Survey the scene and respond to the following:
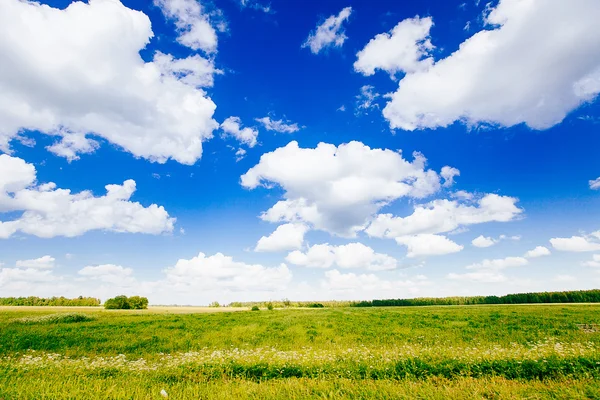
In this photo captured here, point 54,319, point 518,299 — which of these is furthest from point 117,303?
point 518,299

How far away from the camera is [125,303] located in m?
74.9

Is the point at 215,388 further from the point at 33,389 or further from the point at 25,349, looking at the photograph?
the point at 25,349

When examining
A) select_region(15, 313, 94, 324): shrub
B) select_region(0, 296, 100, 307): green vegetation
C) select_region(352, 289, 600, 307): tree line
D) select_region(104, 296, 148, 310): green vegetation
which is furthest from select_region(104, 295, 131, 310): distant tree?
select_region(352, 289, 600, 307): tree line

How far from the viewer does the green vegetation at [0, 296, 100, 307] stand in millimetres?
83750

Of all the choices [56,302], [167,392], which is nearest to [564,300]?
[167,392]

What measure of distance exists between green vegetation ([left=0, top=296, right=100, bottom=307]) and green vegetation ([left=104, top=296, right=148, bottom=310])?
19.0m

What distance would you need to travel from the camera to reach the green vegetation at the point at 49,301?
83.8 m

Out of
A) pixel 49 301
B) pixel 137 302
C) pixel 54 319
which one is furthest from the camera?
pixel 49 301

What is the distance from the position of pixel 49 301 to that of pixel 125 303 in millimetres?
30016

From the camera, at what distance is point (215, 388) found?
780 cm

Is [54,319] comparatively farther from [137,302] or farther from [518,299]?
[518,299]

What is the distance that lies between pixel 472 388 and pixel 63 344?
81.1 ft

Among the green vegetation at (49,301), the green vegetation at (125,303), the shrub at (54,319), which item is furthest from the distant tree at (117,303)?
the shrub at (54,319)

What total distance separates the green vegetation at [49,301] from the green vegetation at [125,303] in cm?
1903
